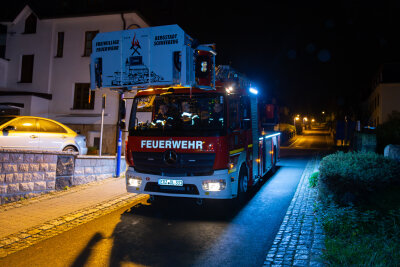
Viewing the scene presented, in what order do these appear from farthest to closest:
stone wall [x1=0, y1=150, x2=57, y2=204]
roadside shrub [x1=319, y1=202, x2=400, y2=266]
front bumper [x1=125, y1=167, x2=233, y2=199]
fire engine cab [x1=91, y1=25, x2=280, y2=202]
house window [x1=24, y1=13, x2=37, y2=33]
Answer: house window [x1=24, y1=13, x2=37, y2=33] < stone wall [x1=0, y1=150, x2=57, y2=204] < front bumper [x1=125, y1=167, x2=233, y2=199] < fire engine cab [x1=91, y1=25, x2=280, y2=202] < roadside shrub [x1=319, y1=202, x2=400, y2=266]

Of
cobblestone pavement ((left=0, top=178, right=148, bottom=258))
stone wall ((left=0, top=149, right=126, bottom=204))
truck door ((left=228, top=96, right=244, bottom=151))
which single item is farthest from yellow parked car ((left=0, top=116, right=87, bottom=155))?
truck door ((left=228, top=96, right=244, bottom=151))

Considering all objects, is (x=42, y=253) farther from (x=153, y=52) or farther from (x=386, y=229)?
(x=386, y=229)

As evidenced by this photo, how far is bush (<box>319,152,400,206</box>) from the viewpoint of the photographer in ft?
19.2

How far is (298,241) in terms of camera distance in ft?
14.9

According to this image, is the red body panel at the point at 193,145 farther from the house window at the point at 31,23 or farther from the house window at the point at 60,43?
the house window at the point at 31,23

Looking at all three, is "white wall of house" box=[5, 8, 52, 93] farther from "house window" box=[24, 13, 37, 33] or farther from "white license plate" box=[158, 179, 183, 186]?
"white license plate" box=[158, 179, 183, 186]

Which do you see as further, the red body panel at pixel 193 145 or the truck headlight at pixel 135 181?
the truck headlight at pixel 135 181

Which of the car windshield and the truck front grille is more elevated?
the car windshield

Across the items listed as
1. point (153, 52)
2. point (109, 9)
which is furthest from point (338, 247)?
point (109, 9)

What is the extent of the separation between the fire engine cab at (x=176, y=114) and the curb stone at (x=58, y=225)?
2.76ft

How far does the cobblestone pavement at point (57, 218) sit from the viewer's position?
4.59 meters

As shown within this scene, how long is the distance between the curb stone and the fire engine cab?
0.84m

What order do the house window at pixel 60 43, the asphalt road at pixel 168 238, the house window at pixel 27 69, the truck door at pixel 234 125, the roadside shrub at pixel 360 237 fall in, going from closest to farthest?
1. the roadside shrub at pixel 360 237
2. the asphalt road at pixel 168 238
3. the truck door at pixel 234 125
4. the house window at pixel 60 43
5. the house window at pixel 27 69

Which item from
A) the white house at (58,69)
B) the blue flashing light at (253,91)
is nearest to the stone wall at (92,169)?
the blue flashing light at (253,91)
